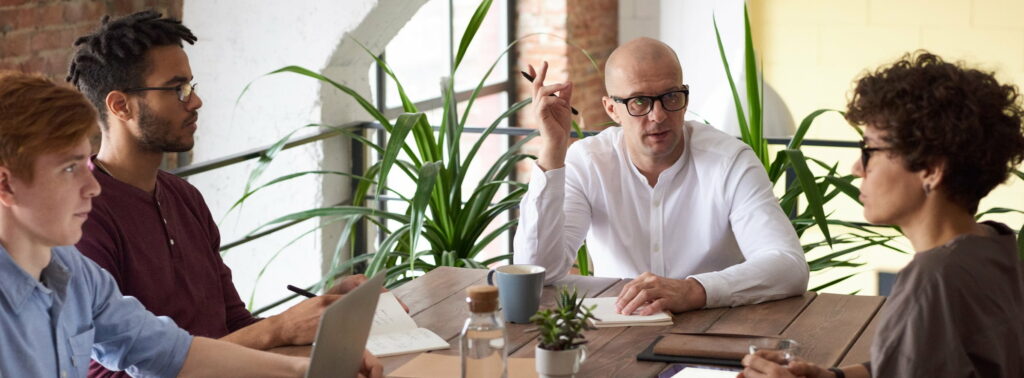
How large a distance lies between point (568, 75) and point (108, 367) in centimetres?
434

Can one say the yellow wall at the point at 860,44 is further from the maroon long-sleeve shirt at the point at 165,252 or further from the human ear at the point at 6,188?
the human ear at the point at 6,188

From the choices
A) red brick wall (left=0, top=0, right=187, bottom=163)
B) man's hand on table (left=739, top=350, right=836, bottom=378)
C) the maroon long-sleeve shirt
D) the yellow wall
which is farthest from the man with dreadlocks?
the yellow wall

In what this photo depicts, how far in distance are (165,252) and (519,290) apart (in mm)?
650

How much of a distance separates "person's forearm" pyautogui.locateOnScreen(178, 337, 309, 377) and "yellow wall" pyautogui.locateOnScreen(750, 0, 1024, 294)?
3.85 meters

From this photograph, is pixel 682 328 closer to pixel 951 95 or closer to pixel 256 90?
pixel 951 95

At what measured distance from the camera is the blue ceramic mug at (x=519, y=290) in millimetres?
2092

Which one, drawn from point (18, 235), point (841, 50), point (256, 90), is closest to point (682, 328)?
point (18, 235)

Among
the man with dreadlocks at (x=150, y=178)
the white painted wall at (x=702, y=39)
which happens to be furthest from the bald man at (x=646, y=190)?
the white painted wall at (x=702, y=39)

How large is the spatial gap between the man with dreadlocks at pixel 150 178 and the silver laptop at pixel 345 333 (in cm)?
43

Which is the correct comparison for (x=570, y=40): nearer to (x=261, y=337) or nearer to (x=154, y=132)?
(x=154, y=132)

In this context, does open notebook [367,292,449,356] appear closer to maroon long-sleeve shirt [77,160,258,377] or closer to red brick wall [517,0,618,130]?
maroon long-sleeve shirt [77,160,258,377]

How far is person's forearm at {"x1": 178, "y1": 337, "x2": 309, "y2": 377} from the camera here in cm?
181

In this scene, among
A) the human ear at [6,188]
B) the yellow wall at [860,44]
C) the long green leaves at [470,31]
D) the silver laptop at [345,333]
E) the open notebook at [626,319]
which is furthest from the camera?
the yellow wall at [860,44]

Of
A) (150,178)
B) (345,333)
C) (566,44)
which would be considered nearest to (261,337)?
(150,178)
